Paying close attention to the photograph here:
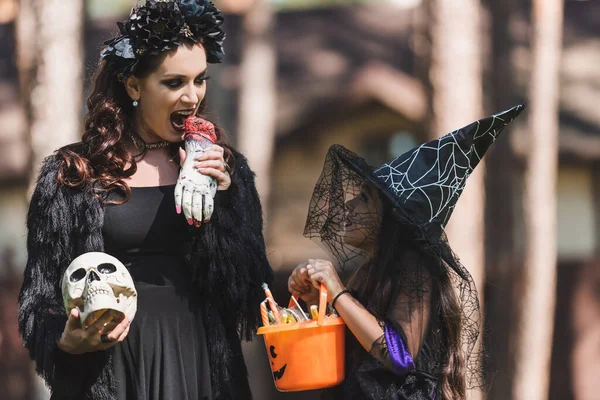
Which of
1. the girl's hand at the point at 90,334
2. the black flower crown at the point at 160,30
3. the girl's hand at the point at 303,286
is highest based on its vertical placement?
the black flower crown at the point at 160,30

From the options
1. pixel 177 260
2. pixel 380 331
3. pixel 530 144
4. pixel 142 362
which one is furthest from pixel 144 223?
pixel 530 144

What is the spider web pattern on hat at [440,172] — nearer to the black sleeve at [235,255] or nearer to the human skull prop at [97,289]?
the black sleeve at [235,255]

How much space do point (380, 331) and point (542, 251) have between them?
2.00m

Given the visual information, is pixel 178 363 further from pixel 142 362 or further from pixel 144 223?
pixel 144 223

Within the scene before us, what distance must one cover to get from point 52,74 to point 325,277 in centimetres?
248

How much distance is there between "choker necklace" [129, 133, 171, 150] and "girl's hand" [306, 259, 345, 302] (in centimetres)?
61

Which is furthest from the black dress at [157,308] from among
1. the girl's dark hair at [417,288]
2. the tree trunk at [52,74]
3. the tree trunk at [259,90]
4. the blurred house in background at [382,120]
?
the tree trunk at [52,74]

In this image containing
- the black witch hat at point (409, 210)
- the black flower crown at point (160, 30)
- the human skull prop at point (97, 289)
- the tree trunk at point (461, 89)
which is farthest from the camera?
the tree trunk at point (461, 89)

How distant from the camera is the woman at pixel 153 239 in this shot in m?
2.38

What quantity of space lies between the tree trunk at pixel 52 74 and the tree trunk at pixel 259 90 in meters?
0.81

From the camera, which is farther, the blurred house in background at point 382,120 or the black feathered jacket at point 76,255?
the blurred house in background at point 382,120

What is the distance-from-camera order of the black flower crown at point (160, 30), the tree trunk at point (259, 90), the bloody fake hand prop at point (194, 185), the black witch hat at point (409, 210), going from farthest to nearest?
the tree trunk at point (259, 90), the black flower crown at point (160, 30), the bloody fake hand prop at point (194, 185), the black witch hat at point (409, 210)

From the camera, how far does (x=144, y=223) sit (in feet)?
8.02

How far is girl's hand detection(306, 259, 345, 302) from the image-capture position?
223cm
